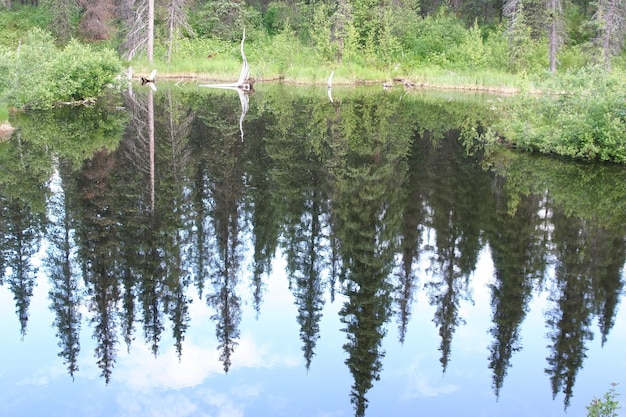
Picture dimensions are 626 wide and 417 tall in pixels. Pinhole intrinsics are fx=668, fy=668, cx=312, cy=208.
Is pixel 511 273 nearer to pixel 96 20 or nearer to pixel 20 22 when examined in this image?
pixel 96 20

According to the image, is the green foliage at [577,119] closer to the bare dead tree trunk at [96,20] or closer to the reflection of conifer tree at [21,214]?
the reflection of conifer tree at [21,214]

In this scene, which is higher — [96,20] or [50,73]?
[96,20]

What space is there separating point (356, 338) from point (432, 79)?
40985mm

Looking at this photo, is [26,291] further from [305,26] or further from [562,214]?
[305,26]

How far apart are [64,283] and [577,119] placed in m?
15.3

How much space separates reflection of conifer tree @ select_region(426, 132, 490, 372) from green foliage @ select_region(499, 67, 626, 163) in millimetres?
2776

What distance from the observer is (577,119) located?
19.4 meters

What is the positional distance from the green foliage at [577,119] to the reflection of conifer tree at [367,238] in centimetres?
412

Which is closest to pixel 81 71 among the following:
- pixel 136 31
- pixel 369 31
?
pixel 136 31

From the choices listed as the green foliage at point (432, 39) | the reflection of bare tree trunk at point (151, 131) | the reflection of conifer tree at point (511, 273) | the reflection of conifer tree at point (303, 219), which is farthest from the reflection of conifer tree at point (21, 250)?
the green foliage at point (432, 39)

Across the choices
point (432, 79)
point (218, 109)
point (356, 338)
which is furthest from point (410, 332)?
point (432, 79)

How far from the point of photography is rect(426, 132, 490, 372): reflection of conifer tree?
371 inches

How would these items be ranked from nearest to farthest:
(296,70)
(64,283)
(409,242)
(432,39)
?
1. (64,283)
2. (409,242)
3. (296,70)
4. (432,39)

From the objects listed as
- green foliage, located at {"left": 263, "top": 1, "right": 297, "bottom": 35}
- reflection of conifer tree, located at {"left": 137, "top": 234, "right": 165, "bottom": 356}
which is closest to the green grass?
green foliage, located at {"left": 263, "top": 1, "right": 297, "bottom": 35}
